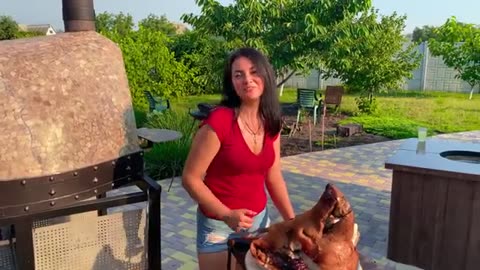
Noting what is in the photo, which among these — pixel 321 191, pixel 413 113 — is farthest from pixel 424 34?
pixel 321 191

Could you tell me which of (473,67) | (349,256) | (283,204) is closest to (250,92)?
(283,204)

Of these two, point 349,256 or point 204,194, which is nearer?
point 349,256

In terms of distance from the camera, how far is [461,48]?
1377 centimetres

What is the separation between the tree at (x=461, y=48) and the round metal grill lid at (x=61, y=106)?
527 inches

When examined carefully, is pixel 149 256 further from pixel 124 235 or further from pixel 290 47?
pixel 290 47

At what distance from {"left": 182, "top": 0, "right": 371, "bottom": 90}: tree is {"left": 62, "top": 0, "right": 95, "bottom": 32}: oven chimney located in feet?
15.6

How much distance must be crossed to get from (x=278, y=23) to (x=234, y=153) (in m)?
5.73

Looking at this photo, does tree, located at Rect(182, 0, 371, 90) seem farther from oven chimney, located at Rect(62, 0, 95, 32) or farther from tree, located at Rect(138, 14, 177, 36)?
tree, located at Rect(138, 14, 177, 36)

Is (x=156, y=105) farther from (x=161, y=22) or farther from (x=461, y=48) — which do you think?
(x=161, y=22)

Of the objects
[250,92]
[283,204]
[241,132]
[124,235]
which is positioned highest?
[250,92]

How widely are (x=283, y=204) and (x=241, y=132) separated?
443 mm

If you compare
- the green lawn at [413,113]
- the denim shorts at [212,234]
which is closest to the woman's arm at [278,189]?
the denim shorts at [212,234]

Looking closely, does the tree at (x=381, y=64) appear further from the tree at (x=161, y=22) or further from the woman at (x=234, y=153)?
the tree at (x=161, y=22)

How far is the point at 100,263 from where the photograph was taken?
1.88 meters
